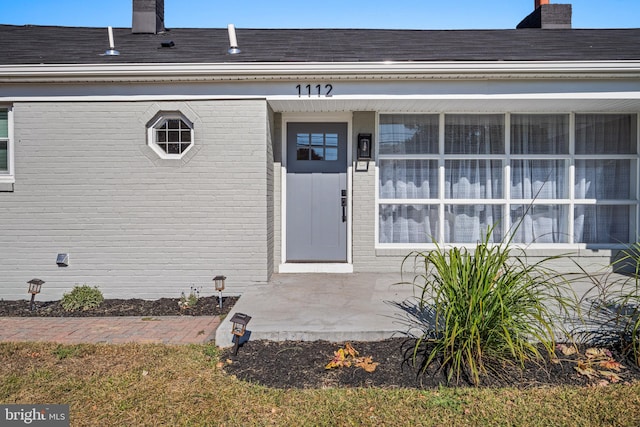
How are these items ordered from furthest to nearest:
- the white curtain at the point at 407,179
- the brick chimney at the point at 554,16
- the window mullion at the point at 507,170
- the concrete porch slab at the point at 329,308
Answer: the brick chimney at the point at 554,16
the white curtain at the point at 407,179
the window mullion at the point at 507,170
the concrete porch slab at the point at 329,308

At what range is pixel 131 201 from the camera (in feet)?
18.5

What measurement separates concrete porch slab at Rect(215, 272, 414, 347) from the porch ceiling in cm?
260

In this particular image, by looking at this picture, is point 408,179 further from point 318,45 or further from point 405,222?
point 318,45

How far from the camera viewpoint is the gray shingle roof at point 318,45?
18.6 feet

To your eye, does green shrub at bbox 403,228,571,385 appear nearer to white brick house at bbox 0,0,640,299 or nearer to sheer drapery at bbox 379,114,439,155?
white brick house at bbox 0,0,640,299

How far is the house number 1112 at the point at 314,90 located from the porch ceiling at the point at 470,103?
0.08 metres

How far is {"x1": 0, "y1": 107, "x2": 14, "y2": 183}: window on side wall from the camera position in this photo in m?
5.69

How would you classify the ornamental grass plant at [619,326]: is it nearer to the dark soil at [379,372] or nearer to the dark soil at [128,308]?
the dark soil at [379,372]

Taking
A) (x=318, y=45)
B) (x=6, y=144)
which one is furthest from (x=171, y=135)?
(x=318, y=45)

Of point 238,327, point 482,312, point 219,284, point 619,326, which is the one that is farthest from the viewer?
point 219,284

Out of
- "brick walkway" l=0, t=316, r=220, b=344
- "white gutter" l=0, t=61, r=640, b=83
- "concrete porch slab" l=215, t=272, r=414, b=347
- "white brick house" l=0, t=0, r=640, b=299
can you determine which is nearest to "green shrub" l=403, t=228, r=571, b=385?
"concrete porch slab" l=215, t=272, r=414, b=347

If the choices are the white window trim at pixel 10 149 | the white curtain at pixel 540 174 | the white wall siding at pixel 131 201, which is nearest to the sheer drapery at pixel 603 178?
the white curtain at pixel 540 174

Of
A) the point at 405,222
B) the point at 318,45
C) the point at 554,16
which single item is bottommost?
the point at 405,222

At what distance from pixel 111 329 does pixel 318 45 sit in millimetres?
5212
